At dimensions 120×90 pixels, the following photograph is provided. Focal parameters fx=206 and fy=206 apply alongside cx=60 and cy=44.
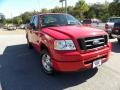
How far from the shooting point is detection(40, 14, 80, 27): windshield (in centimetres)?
661

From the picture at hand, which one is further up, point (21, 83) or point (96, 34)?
point (96, 34)

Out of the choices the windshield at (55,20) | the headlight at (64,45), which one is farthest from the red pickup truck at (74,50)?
the windshield at (55,20)

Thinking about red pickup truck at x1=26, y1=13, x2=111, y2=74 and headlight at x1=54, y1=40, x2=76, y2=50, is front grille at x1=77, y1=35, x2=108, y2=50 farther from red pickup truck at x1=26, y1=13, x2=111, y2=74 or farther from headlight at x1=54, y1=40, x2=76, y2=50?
headlight at x1=54, y1=40, x2=76, y2=50

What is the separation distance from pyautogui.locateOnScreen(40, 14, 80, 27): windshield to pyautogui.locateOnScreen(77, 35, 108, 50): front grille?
1.66m

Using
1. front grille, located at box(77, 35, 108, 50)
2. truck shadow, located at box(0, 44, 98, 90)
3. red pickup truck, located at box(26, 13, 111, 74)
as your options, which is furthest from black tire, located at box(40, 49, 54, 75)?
front grille, located at box(77, 35, 108, 50)

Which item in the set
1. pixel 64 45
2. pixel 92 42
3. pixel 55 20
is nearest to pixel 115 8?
pixel 55 20

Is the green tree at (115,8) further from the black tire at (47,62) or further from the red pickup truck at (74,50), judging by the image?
the black tire at (47,62)

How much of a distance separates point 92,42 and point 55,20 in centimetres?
209

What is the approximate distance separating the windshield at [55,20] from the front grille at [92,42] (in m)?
1.66

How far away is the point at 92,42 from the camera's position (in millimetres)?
5074

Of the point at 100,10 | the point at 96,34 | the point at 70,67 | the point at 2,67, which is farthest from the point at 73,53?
the point at 100,10

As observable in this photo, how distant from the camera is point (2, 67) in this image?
22.5ft

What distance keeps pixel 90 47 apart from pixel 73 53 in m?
0.53

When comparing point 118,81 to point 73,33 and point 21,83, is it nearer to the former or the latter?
point 73,33
